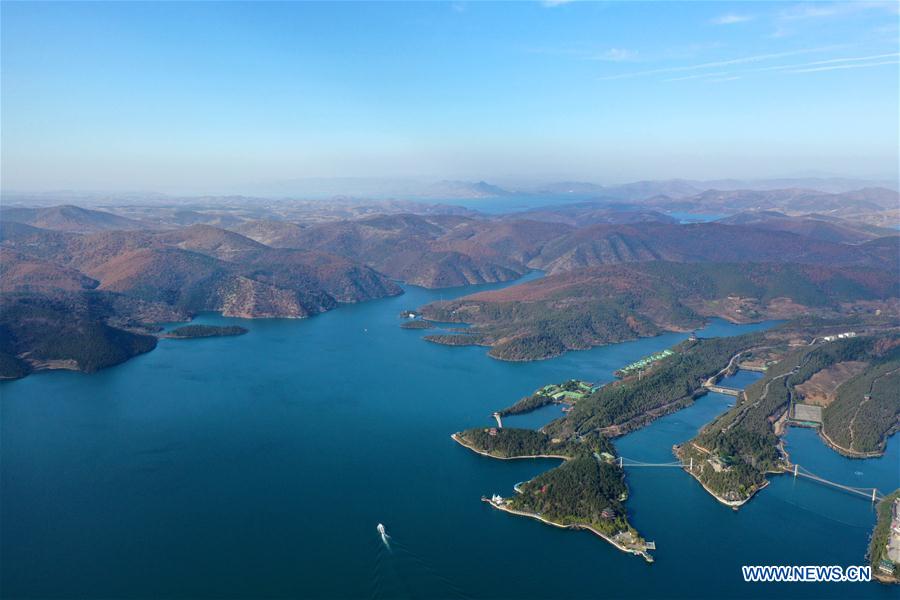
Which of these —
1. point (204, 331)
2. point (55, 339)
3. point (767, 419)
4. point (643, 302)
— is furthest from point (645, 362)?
point (55, 339)

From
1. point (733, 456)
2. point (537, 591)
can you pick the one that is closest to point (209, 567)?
point (537, 591)

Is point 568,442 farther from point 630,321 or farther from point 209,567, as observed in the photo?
point 630,321

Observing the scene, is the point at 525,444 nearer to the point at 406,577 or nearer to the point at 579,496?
the point at 579,496

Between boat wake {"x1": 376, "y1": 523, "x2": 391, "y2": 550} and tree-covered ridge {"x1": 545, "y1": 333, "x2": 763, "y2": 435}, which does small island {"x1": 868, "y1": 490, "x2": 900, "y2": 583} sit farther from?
boat wake {"x1": 376, "y1": 523, "x2": 391, "y2": 550}

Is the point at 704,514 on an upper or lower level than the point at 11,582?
lower

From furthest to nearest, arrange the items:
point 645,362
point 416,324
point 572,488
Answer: point 416,324, point 645,362, point 572,488

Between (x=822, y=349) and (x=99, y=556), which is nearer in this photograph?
(x=99, y=556)

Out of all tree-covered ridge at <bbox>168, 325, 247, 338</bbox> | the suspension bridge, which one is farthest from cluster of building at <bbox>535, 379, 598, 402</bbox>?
tree-covered ridge at <bbox>168, 325, 247, 338</bbox>
